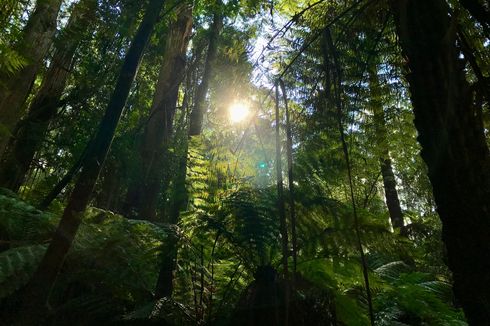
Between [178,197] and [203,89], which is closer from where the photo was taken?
[178,197]

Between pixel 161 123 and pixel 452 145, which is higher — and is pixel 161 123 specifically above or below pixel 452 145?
above

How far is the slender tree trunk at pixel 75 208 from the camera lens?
4.78 feet

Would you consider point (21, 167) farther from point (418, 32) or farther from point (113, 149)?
point (418, 32)

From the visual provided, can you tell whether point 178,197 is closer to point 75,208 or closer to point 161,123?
point 75,208

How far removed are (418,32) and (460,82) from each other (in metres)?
0.27

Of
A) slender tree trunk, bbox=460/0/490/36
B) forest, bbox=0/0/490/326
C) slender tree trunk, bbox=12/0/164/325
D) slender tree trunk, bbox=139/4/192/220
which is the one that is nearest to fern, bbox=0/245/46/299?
forest, bbox=0/0/490/326

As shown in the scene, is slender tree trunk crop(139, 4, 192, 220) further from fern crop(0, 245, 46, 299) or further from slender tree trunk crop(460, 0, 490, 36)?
slender tree trunk crop(460, 0, 490, 36)

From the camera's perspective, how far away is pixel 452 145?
1.39 meters

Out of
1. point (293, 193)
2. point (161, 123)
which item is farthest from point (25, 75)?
point (293, 193)

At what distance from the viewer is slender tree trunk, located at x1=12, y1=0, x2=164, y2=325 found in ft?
4.78

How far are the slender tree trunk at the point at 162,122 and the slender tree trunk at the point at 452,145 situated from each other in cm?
252

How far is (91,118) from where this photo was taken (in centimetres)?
540

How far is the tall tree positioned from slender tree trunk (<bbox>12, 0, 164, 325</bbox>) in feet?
5.70

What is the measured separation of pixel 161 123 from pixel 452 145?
3.67m
